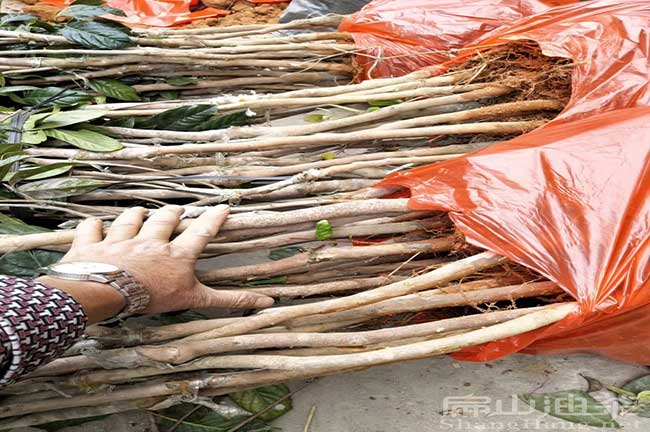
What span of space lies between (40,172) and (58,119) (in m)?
0.24

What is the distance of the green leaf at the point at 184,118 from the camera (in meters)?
1.71

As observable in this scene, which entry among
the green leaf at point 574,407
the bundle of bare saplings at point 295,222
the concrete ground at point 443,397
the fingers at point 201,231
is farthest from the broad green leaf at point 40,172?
the green leaf at point 574,407

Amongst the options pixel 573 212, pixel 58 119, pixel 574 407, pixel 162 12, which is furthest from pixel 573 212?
pixel 162 12

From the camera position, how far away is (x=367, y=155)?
158 cm

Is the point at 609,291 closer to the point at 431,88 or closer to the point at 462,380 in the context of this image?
the point at 462,380

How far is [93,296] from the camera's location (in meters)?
1.03

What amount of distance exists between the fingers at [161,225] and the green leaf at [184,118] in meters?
0.45

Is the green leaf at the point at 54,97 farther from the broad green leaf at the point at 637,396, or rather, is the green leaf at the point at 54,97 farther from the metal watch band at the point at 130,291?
the broad green leaf at the point at 637,396

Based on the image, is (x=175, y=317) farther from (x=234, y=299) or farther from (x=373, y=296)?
(x=373, y=296)

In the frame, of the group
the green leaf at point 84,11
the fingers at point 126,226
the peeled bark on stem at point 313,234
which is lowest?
the peeled bark on stem at point 313,234

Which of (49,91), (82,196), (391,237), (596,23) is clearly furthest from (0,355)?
(596,23)

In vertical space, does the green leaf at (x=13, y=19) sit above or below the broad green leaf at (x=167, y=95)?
above

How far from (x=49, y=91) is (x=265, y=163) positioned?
2.11ft

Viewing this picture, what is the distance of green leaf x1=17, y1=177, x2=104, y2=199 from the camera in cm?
144
